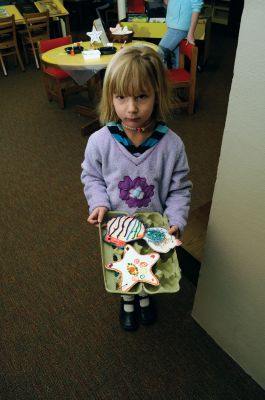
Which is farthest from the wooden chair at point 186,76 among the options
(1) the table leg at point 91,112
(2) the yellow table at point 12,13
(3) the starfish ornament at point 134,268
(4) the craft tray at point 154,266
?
(2) the yellow table at point 12,13

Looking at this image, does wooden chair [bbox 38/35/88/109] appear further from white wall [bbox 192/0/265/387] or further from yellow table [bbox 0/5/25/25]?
white wall [bbox 192/0/265/387]

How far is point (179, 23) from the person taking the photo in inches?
122

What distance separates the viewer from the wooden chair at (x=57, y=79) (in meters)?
3.21

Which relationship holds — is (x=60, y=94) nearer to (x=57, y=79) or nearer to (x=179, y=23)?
(x=57, y=79)

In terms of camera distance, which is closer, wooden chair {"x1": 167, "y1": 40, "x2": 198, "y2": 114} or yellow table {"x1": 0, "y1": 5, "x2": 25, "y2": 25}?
wooden chair {"x1": 167, "y1": 40, "x2": 198, "y2": 114}

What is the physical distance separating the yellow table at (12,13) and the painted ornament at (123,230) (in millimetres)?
4663

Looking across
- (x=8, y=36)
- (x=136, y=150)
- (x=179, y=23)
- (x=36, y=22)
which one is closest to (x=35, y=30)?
(x=36, y=22)

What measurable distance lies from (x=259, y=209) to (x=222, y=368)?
832 millimetres

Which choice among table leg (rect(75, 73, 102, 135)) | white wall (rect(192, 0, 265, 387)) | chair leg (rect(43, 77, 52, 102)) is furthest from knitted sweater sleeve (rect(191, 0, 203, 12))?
white wall (rect(192, 0, 265, 387))

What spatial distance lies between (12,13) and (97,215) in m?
5.00

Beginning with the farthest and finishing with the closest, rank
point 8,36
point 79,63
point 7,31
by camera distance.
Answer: point 8,36
point 7,31
point 79,63

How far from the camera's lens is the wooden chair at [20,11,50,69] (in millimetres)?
4316

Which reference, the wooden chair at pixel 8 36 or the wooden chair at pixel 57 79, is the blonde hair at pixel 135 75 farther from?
the wooden chair at pixel 8 36

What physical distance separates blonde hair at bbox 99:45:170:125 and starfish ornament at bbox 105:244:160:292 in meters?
0.50
